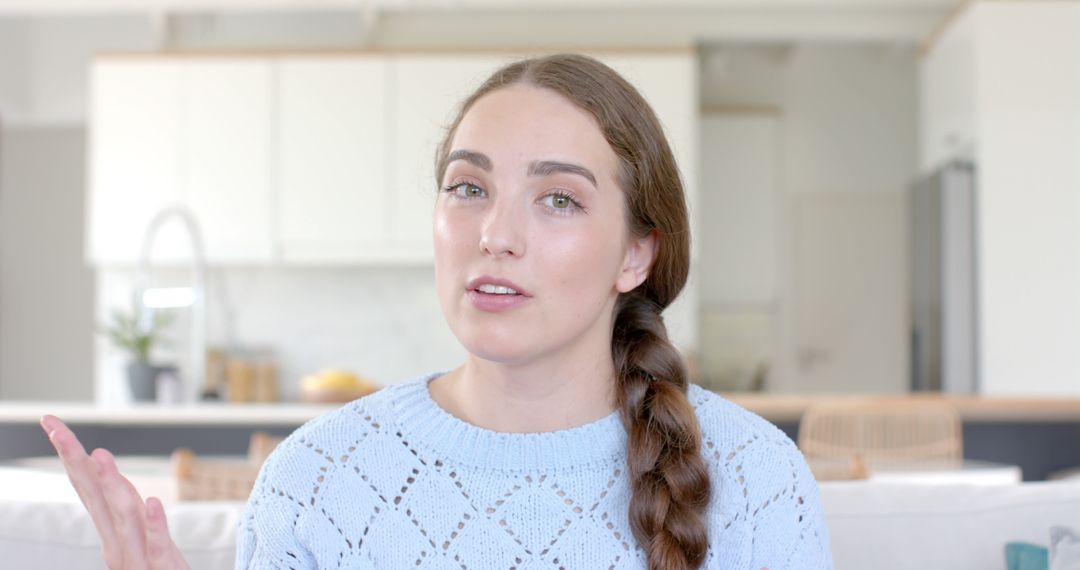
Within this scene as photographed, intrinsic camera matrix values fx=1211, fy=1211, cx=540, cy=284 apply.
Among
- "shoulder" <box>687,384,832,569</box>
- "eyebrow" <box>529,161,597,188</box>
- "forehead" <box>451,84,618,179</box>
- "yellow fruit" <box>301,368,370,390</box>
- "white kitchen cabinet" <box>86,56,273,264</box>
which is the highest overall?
"white kitchen cabinet" <box>86,56,273,264</box>

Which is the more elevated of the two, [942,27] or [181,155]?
[942,27]

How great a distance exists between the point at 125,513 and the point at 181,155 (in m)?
5.13

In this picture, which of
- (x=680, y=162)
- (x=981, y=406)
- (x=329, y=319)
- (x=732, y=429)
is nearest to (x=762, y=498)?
(x=732, y=429)

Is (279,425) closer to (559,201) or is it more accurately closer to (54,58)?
(559,201)

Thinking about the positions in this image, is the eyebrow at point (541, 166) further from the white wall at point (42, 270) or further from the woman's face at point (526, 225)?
the white wall at point (42, 270)

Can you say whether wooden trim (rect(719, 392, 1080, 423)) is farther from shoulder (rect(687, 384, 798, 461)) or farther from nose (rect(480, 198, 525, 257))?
nose (rect(480, 198, 525, 257))

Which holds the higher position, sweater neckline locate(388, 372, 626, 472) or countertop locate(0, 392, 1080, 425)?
sweater neckline locate(388, 372, 626, 472)

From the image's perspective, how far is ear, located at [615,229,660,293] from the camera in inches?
55.2

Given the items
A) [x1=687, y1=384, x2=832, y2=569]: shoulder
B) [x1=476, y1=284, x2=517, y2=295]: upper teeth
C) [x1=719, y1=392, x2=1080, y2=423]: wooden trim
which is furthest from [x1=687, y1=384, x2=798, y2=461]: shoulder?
[x1=719, y1=392, x2=1080, y2=423]: wooden trim

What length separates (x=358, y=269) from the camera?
6266 mm

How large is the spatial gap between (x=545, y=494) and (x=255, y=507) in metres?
0.32

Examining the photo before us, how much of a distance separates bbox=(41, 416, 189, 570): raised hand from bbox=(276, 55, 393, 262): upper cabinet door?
15.9ft

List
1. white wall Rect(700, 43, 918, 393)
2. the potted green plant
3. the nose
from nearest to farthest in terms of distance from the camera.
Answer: the nose < the potted green plant < white wall Rect(700, 43, 918, 393)

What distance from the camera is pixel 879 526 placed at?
1.60 m
